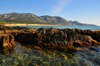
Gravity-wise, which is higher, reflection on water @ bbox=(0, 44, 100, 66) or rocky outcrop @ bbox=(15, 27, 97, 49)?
rocky outcrop @ bbox=(15, 27, 97, 49)

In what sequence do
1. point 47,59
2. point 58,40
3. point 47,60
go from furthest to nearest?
point 58,40 → point 47,59 → point 47,60

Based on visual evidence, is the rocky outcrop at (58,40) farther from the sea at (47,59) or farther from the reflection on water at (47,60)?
the reflection on water at (47,60)

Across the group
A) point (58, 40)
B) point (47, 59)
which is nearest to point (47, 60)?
point (47, 59)

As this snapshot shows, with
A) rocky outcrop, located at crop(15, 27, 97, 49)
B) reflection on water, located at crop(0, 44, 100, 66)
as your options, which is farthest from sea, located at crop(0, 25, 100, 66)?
rocky outcrop, located at crop(15, 27, 97, 49)

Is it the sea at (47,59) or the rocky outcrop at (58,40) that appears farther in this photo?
the rocky outcrop at (58,40)

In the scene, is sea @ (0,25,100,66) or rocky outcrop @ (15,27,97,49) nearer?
sea @ (0,25,100,66)

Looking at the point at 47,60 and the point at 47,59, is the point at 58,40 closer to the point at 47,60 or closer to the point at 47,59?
the point at 47,59

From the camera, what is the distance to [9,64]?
9555mm

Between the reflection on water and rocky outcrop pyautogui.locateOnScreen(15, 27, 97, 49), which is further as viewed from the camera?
rocky outcrop pyautogui.locateOnScreen(15, 27, 97, 49)

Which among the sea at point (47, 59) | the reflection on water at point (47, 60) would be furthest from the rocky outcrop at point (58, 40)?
the reflection on water at point (47, 60)

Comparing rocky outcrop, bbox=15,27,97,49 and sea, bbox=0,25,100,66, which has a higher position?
rocky outcrop, bbox=15,27,97,49

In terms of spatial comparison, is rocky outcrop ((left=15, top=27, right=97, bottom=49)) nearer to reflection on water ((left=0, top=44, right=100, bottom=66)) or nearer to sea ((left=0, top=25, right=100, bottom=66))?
sea ((left=0, top=25, right=100, bottom=66))

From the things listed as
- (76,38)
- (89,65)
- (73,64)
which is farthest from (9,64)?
(76,38)

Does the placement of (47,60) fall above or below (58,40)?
below
